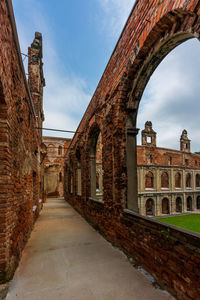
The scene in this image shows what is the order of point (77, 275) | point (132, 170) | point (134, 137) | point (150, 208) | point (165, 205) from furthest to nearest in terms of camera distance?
point (150, 208), point (165, 205), point (134, 137), point (132, 170), point (77, 275)

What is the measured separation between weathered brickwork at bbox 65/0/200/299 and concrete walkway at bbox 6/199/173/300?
12.2 inches

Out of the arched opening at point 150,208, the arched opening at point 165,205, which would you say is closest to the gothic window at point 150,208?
the arched opening at point 150,208

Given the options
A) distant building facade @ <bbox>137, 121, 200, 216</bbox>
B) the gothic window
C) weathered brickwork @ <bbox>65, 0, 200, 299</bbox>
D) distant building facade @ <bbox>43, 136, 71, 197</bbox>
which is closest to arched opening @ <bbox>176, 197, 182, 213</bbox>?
distant building facade @ <bbox>137, 121, 200, 216</bbox>

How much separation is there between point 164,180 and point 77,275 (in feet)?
84.0

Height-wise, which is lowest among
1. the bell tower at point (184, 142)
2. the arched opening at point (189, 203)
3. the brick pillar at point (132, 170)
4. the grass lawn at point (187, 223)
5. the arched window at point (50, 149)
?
the arched opening at point (189, 203)

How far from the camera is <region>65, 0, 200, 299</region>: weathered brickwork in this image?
6.99 ft

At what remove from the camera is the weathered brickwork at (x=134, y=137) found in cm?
213

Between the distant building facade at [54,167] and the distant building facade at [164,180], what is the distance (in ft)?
36.5

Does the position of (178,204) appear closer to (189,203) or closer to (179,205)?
(179,205)

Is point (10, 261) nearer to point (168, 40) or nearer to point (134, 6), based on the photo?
point (168, 40)

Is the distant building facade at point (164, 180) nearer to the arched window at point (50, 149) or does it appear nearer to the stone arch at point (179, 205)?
the stone arch at point (179, 205)

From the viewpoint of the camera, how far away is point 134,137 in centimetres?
395

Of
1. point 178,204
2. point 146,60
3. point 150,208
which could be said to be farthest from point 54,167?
point 146,60

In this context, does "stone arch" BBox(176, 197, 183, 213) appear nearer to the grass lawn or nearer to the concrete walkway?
the grass lawn
